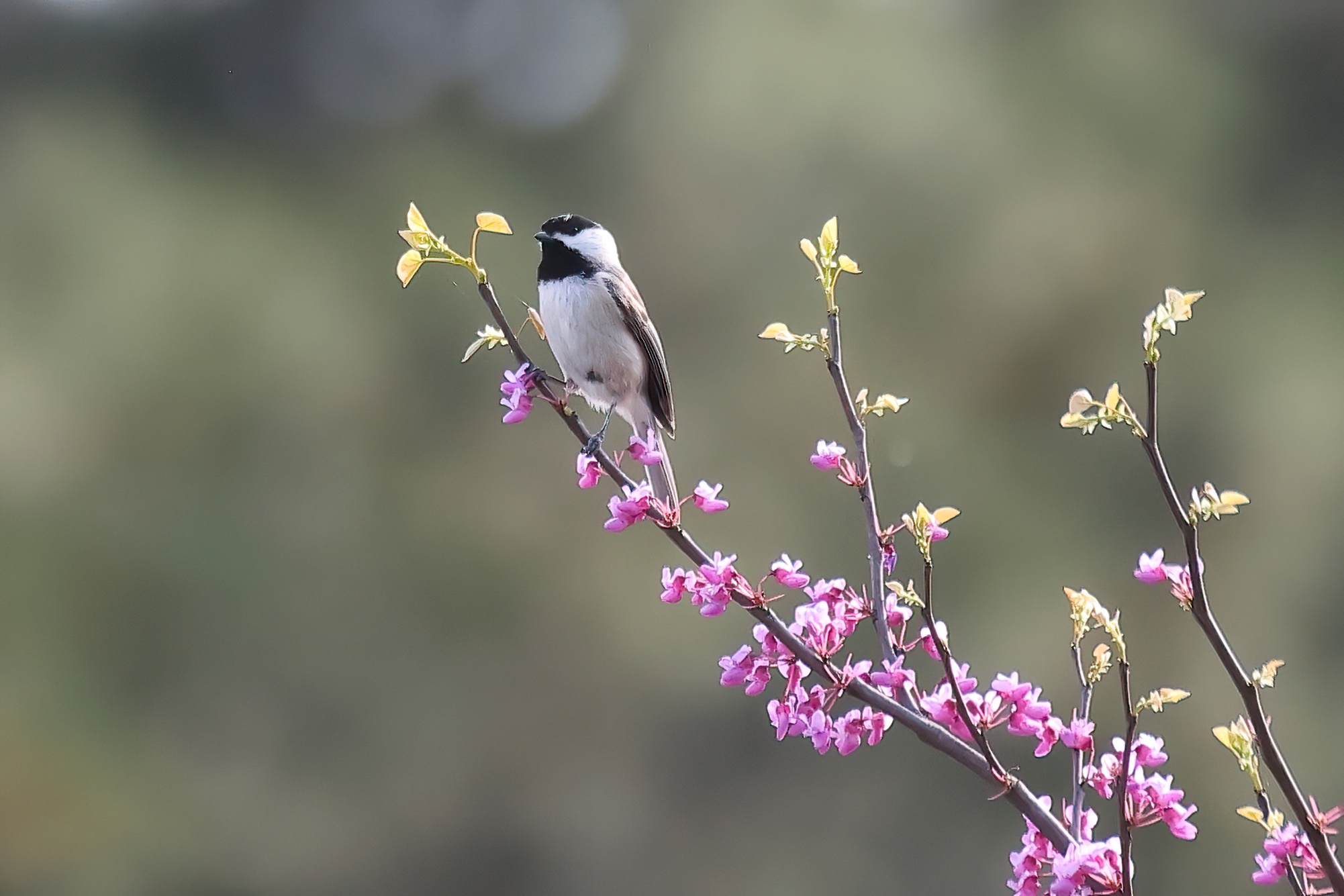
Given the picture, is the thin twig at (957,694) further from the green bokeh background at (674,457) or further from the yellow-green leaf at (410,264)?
the green bokeh background at (674,457)

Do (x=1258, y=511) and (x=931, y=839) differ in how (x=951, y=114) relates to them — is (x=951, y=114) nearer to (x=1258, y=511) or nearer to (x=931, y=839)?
(x=1258, y=511)

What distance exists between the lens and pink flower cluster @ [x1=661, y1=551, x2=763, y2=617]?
118 cm

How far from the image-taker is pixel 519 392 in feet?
5.01

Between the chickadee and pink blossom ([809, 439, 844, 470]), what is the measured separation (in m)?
1.19

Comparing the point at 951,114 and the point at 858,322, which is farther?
the point at 951,114

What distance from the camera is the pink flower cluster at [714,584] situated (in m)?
1.18

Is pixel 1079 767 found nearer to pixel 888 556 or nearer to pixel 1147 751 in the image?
pixel 1147 751

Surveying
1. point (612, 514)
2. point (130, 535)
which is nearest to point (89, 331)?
point (130, 535)

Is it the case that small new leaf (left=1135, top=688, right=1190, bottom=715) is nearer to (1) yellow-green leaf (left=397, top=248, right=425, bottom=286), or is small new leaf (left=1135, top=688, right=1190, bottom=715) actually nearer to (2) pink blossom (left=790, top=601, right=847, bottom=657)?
(2) pink blossom (left=790, top=601, right=847, bottom=657)

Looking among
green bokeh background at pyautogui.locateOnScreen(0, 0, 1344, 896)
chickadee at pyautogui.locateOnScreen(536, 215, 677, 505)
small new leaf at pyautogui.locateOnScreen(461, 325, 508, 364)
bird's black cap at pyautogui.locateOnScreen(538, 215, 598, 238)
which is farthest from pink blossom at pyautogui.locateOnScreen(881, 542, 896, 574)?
green bokeh background at pyautogui.locateOnScreen(0, 0, 1344, 896)

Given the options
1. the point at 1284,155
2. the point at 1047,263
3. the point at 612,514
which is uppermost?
the point at 1284,155

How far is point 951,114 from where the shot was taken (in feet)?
22.5

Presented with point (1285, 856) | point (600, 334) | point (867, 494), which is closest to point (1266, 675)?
point (1285, 856)

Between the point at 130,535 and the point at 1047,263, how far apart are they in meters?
4.71
